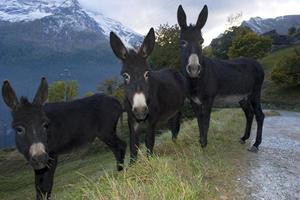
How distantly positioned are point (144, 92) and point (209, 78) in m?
3.25

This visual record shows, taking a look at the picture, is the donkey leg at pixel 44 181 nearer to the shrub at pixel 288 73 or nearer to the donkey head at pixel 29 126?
the donkey head at pixel 29 126

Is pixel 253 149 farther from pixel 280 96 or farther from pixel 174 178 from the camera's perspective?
pixel 280 96

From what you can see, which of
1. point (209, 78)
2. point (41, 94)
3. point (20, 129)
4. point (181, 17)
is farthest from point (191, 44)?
point (20, 129)

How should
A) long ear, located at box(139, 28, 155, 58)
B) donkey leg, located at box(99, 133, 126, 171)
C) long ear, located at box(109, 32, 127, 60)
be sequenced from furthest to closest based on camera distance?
donkey leg, located at box(99, 133, 126, 171)
long ear, located at box(139, 28, 155, 58)
long ear, located at box(109, 32, 127, 60)

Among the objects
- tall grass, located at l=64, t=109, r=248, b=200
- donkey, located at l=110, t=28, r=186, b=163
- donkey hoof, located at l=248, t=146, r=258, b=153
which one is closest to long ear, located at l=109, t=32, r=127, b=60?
donkey, located at l=110, t=28, r=186, b=163

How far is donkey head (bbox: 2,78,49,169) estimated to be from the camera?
7.65 meters

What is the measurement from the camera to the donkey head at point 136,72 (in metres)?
7.77

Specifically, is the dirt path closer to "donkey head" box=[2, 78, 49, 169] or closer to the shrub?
"donkey head" box=[2, 78, 49, 169]

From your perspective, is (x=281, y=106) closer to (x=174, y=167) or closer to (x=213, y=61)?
(x=213, y=61)

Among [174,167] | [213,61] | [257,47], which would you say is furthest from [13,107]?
[257,47]

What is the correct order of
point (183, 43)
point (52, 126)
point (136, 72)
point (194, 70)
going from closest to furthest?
point (136, 72)
point (194, 70)
point (52, 126)
point (183, 43)

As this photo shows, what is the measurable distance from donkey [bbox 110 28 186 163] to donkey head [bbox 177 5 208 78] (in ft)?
2.59

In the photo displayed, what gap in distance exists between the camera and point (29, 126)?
8.06 metres

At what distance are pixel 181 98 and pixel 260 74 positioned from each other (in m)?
3.06
